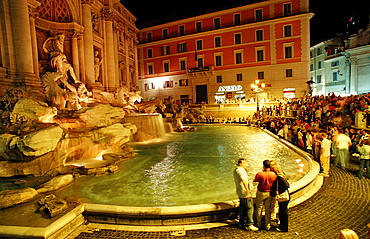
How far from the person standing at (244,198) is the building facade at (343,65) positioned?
98.1 ft

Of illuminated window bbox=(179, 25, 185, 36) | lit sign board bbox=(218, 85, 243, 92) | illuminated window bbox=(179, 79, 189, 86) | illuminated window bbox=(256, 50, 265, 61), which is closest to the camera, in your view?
illuminated window bbox=(256, 50, 265, 61)

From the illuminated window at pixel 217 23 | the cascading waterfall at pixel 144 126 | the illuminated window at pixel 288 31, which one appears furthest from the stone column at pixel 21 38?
the illuminated window at pixel 288 31

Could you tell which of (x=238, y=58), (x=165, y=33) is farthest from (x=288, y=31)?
(x=165, y=33)

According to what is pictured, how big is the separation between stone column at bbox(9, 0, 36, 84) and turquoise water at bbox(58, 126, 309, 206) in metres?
8.77

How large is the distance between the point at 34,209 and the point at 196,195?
337 cm

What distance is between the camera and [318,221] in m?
4.03

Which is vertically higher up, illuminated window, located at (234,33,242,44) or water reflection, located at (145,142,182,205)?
illuminated window, located at (234,33,242,44)

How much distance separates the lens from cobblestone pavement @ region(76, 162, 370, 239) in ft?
12.1

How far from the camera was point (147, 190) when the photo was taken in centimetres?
568

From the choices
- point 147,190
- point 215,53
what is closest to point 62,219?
point 147,190

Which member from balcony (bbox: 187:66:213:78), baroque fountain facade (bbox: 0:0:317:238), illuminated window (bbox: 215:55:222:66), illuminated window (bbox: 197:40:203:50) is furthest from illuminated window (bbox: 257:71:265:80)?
baroque fountain facade (bbox: 0:0:317:238)

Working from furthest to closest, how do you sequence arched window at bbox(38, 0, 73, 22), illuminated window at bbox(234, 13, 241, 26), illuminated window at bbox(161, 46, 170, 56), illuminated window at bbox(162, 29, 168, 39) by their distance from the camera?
illuminated window at bbox(162, 29, 168, 39) < illuminated window at bbox(161, 46, 170, 56) < illuminated window at bbox(234, 13, 241, 26) < arched window at bbox(38, 0, 73, 22)

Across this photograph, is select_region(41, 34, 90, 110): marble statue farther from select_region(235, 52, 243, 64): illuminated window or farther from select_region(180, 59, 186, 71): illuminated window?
select_region(235, 52, 243, 64): illuminated window

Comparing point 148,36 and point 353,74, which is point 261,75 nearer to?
point 353,74
